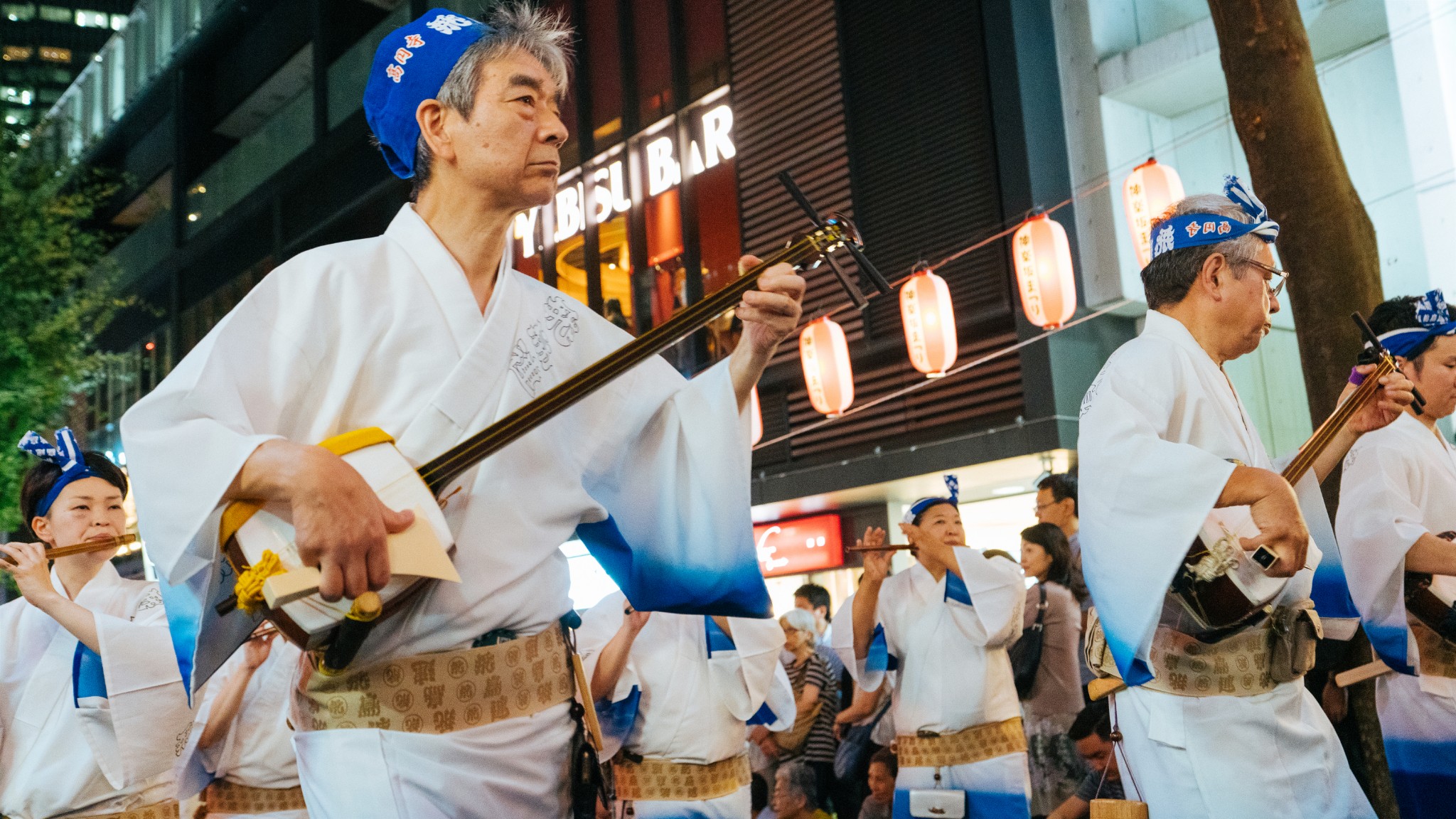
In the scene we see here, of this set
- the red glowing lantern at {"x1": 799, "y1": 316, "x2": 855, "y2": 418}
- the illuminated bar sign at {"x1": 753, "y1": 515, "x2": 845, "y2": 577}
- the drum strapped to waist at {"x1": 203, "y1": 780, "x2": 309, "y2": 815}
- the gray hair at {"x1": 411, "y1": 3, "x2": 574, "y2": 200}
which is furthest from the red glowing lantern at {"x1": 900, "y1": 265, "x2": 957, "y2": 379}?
the gray hair at {"x1": 411, "y1": 3, "x2": 574, "y2": 200}

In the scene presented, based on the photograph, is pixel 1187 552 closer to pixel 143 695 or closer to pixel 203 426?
pixel 203 426

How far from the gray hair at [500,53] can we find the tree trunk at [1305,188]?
364 centimetres

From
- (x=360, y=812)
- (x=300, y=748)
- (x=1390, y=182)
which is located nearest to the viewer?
(x=360, y=812)

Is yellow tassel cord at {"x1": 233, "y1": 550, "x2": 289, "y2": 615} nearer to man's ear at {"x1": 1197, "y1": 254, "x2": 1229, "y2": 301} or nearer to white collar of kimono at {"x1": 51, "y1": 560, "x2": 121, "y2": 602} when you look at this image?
man's ear at {"x1": 1197, "y1": 254, "x2": 1229, "y2": 301}

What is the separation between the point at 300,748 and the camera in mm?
1759

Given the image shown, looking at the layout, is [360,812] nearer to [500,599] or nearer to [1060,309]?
[500,599]

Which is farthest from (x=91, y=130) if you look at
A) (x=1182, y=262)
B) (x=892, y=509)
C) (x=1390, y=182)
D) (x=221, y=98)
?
(x=1182, y=262)

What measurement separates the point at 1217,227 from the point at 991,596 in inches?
114

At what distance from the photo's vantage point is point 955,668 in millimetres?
5461

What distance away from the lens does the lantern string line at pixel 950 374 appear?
8523mm

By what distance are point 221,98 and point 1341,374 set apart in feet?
65.7

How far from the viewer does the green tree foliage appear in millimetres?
12438

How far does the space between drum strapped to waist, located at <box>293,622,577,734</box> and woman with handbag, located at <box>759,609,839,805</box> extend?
542 centimetres

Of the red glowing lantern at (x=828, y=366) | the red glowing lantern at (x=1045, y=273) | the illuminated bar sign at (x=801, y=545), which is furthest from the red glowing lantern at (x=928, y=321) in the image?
the illuminated bar sign at (x=801, y=545)
